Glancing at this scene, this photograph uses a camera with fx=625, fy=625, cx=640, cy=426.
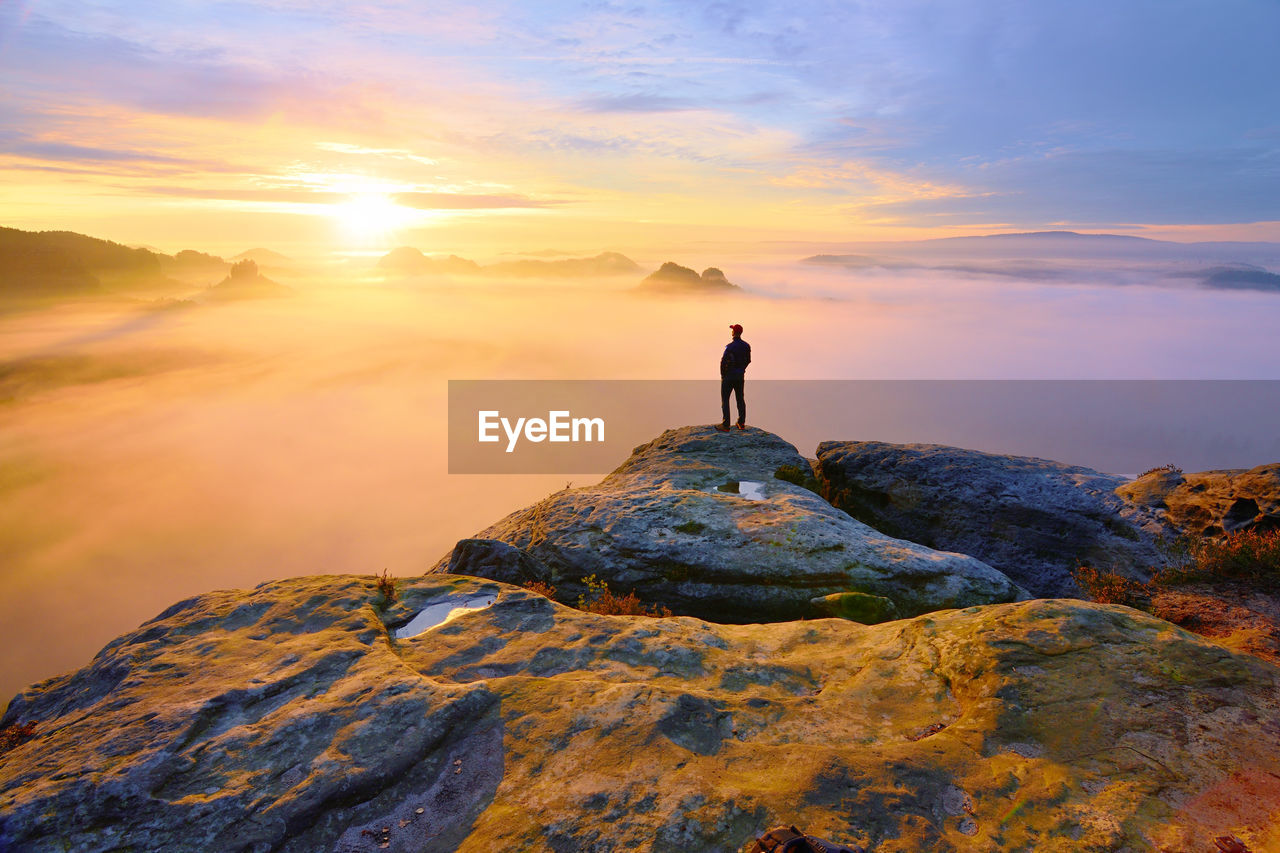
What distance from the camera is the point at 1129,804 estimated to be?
5516mm

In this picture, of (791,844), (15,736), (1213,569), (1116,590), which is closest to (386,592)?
(15,736)

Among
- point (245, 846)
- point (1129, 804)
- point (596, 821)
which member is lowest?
point (245, 846)

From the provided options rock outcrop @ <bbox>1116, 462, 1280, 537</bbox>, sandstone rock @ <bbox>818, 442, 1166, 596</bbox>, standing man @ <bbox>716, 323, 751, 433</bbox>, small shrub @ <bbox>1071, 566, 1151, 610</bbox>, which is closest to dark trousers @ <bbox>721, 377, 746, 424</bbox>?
standing man @ <bbox>716, 323, 751, 433</bbox>

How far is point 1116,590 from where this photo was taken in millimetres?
12844

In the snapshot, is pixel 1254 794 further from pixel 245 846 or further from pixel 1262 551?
pixel 1262 551

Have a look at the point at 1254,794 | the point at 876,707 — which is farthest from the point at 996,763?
the point at 1254,794

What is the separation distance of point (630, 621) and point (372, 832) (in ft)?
15.6

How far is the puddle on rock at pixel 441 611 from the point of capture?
995 cm

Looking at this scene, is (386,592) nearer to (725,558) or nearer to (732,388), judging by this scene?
(725,558)

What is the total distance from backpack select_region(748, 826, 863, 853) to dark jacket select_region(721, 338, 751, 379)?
61.0ft

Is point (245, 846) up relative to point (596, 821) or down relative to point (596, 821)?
down

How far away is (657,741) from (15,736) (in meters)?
8.54

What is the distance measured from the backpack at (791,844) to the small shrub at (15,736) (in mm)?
9238

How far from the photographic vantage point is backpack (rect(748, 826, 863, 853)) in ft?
15.4
